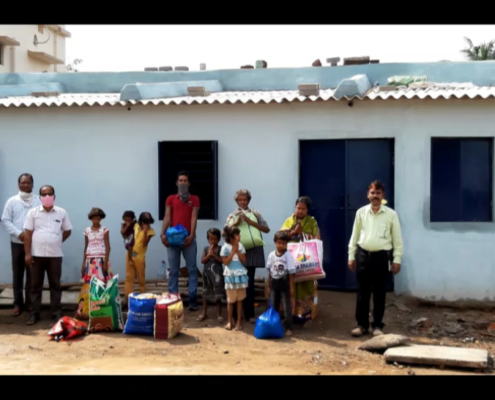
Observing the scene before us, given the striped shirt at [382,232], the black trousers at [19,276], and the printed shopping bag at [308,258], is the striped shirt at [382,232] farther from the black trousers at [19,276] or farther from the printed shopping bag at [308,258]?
the black trousers at [19,276]

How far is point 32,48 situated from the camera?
3534cm

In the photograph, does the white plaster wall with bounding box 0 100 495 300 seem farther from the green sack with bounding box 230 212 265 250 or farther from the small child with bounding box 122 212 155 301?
the green sack with bounding box 230 212 265 250

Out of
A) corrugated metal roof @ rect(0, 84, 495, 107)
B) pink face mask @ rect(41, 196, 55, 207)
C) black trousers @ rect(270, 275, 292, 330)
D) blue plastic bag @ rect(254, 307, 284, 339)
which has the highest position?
corrugated metal roof @ rect(0, 84, 495, 107)

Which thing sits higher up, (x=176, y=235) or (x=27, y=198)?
(x=27, y=198)

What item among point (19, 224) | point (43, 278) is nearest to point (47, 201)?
point (19, 224)

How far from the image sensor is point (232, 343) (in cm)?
740

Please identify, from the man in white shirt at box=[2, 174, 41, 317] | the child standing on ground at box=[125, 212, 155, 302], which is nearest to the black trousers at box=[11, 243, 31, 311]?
the man in white shirt at box=[2, 174, 41, 317]

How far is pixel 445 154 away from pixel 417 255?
140cm

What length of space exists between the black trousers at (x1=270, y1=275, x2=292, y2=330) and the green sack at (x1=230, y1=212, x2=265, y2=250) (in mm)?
535

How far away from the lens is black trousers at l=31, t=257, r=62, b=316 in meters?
8.38

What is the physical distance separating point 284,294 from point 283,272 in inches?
10.1

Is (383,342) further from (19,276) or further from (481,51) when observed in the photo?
(481,51)
